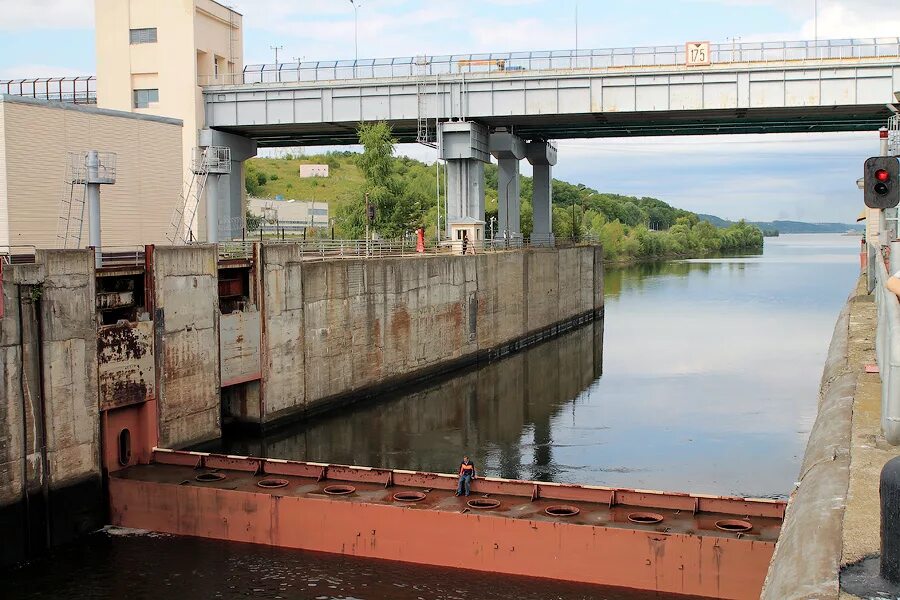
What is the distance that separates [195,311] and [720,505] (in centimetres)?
1648

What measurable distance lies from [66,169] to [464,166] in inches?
940

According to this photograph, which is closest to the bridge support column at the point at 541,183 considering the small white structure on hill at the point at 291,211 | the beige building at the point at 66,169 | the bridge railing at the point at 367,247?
the bridge railing at the point at 367,247

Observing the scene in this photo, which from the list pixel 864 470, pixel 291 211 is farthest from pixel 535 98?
pixel 291 211

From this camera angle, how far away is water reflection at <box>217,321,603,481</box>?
97.3 ft

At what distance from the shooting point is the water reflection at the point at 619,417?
28.6m

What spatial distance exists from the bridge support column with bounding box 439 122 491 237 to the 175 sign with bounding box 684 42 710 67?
A: 36.4 ft

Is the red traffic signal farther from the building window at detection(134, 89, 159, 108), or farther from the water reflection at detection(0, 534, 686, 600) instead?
the building window at detection(134, 89, 159, 108)

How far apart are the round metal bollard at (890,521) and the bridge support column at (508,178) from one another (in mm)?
48515

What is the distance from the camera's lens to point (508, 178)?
190ft

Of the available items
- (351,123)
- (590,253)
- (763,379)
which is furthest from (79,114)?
(590,253)

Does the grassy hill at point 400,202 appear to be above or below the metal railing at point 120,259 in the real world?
above

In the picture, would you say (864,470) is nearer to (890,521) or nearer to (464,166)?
(890,521)

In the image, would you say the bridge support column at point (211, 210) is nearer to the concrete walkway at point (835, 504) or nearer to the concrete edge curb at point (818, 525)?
the concrete walkway at point (835, 504)

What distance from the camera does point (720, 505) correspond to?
1952 cm
